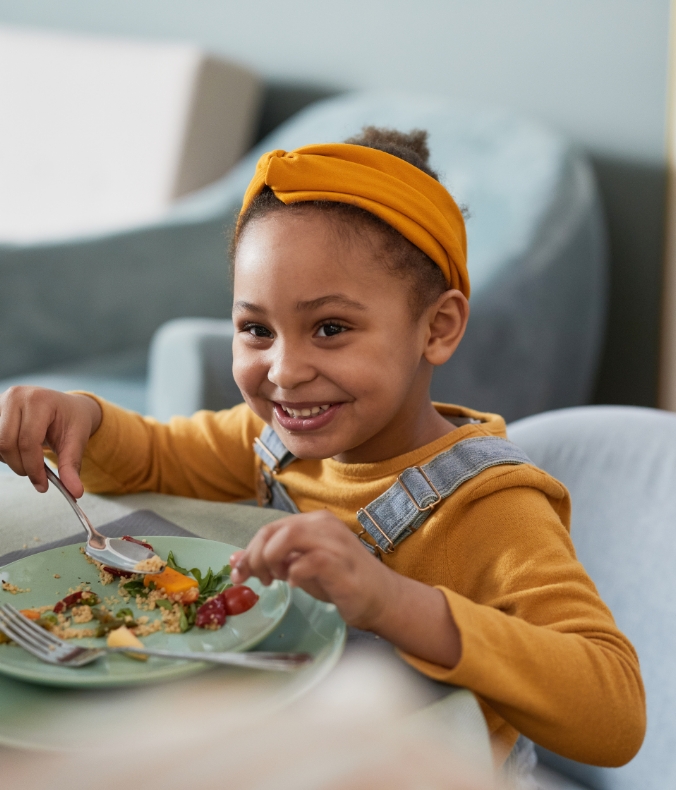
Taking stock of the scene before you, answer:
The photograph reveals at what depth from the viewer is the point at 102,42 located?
2184 millimetres

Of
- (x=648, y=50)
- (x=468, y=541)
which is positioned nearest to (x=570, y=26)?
(x=648, y=50)

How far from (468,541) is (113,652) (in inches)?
11.1

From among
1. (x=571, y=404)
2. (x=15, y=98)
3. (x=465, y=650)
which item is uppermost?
(x=465, y=650)

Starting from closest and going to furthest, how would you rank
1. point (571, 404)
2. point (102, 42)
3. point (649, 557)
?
point (649, 557) → point (571, 404) → point (102, 42)

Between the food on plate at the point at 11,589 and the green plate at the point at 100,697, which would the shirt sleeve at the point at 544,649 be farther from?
the food on plate at the point at 11,589

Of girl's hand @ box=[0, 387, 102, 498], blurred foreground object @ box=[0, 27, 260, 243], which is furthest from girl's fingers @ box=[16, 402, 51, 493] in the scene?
blurred foreground object @ box=[0, 27, 260, 243]

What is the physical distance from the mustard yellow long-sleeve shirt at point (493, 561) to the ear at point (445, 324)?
73 mm

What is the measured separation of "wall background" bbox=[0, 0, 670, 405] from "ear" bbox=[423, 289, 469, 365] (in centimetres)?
108

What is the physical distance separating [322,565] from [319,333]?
9.6 inches

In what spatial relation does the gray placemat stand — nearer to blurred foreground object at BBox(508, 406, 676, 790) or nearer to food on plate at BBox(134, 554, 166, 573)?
food on plate at BBox(134, 554, 166, 573)

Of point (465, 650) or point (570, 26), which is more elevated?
point (570, 26)

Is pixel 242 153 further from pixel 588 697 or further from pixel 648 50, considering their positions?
pixel 588 697

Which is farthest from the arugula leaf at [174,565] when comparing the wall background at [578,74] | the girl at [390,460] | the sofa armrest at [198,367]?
the wall background at [578,74]

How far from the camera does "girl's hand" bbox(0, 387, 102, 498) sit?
74 centimetres
